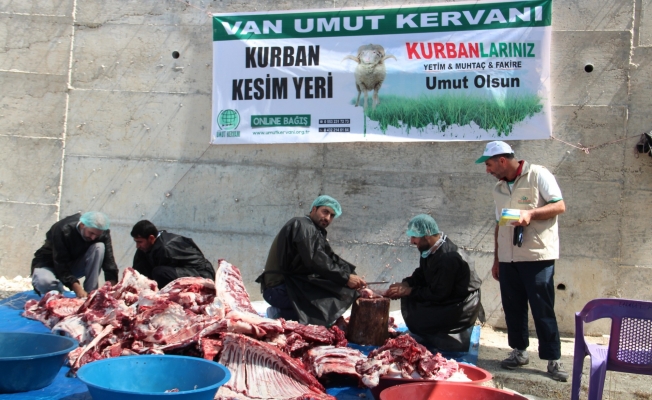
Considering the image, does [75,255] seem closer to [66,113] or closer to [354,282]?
[66,113]

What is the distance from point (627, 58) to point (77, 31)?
5.71 m

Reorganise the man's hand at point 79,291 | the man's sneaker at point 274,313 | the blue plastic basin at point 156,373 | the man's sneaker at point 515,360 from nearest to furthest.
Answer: the blue plastic basin at point 156,373 < the man's sneaker at point 515,360 < the man's sneaker at point 274,313 < the man's hand at point 79,291

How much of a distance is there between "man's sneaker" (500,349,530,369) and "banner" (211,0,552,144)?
2171mm

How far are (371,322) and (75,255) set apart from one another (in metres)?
3.01

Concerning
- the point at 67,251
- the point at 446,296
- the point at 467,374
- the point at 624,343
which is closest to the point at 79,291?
the point at 67,251

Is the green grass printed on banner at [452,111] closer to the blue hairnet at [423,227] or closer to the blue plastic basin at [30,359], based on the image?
the blue hairnet at [423,227]

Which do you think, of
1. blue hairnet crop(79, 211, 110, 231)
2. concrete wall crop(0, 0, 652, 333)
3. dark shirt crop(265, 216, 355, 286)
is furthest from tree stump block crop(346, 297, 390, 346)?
blue hairnet crop(79, 211, 110, 231)

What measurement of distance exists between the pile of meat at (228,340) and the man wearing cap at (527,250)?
128 centimetres

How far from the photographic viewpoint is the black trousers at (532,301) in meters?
4.87

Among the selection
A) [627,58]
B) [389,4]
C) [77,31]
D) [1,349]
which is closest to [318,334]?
[1,349]

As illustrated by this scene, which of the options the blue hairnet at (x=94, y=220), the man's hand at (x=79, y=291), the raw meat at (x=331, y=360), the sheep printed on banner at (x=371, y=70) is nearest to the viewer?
the raw meat at (x=331, y=360)

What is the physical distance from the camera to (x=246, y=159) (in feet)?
22.6

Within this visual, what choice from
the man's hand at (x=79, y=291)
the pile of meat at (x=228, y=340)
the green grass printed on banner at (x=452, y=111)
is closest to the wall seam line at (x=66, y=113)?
the man's hand at (x=79, y=291)

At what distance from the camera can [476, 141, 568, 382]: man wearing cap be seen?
4883mm
